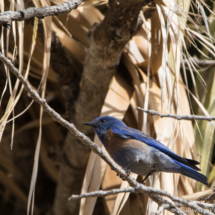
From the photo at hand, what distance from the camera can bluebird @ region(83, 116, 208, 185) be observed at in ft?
5.97

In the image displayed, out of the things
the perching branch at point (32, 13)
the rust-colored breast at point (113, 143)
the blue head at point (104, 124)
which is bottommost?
the rust-colored breast at point (113, 143)

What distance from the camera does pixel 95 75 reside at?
101 inches

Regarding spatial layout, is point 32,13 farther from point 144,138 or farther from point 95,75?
point 95,75

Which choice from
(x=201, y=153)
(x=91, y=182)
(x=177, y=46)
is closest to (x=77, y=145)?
(x=91, y=182)

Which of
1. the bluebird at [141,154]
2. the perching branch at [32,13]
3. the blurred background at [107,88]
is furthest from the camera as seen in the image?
the blurred background at [107,88]

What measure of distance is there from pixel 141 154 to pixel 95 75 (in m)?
0.93

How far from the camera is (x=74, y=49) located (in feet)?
9.53

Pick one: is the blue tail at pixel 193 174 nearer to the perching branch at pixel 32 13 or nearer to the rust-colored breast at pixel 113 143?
the rust-colored breast at pixel 113 143

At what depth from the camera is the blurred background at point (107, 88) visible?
2.00m

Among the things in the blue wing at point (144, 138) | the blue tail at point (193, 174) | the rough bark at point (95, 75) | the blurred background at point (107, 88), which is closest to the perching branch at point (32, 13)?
the blurred background at point (107, 88)

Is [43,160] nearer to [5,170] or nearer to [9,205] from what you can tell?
[5,170]

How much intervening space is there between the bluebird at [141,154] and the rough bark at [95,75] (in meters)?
0.61

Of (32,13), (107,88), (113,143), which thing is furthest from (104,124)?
(32,13)

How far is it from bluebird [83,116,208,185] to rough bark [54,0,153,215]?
61cm
